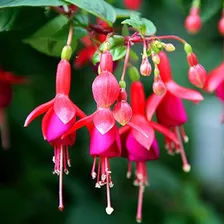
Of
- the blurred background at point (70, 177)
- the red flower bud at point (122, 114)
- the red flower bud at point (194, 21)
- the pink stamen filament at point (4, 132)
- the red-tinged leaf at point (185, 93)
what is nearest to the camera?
the red flower bud at point (122, 114)

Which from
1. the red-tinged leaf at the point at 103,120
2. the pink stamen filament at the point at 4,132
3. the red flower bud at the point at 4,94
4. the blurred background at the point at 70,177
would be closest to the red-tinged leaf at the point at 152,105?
the red-tinged leaf at the point at 103,120

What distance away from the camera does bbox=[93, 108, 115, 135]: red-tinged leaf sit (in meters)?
0.77

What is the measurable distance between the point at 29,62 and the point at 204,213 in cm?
66

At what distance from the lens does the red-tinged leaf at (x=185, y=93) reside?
2.88 feet

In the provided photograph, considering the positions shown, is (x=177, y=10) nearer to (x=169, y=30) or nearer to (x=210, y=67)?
(x=169, y=30)

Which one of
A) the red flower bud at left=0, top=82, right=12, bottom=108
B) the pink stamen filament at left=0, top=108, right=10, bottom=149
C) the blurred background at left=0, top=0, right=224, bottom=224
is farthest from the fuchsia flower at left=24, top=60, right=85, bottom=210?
the blurred background at left=0, top=0, right=224, bottom=224

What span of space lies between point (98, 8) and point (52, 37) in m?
0.12

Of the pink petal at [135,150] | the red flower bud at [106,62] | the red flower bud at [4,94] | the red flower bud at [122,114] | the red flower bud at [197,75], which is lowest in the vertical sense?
the red flower bud at [4,94]

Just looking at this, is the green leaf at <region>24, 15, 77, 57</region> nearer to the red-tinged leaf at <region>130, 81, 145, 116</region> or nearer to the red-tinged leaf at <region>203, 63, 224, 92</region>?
the red-tinged leaf at <region>130, 81, 145, 116</region>

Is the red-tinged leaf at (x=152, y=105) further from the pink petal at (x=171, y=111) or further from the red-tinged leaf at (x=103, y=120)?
the red-tinged leaf at (x=103, y=120)

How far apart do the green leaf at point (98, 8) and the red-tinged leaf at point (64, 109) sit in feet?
0.45

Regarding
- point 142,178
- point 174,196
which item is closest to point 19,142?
point 174,196

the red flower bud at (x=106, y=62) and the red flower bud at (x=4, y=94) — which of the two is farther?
the red flower bud at (x=4, y=94)

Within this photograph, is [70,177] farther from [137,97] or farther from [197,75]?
[197,75]
